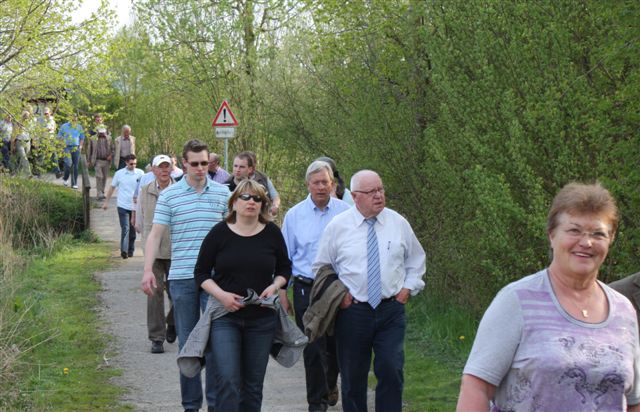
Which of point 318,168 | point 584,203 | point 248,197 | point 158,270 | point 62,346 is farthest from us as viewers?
point 62,346

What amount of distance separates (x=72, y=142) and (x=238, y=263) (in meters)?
19.8

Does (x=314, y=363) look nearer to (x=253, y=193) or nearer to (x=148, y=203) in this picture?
(x=253, y=193)

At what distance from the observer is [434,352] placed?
11.8 m

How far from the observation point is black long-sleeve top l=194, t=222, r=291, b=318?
745 centimetres

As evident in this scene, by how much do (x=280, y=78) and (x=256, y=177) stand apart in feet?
29.6

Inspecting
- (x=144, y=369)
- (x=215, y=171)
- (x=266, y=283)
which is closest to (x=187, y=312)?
(x=266, y=283)

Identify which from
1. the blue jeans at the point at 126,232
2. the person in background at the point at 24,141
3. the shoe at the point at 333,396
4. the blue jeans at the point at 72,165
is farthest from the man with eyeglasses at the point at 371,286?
the blue jeans at the point at 72,165

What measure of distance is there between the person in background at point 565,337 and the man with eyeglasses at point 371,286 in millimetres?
3606

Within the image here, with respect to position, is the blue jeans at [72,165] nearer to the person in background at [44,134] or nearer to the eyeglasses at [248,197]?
the person in background at [44,134]

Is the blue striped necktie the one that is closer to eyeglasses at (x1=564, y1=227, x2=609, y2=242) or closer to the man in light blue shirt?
the man in light blue shirt

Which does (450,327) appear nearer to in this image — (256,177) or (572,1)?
(256,177)

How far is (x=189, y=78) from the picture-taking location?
2830 cm

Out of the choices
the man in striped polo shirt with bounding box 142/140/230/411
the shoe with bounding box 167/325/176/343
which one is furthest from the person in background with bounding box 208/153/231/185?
the man in striped polo shirt with bounding box 142/140/230/411

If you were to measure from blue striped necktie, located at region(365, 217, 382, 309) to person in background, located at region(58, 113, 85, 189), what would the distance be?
18184mm
